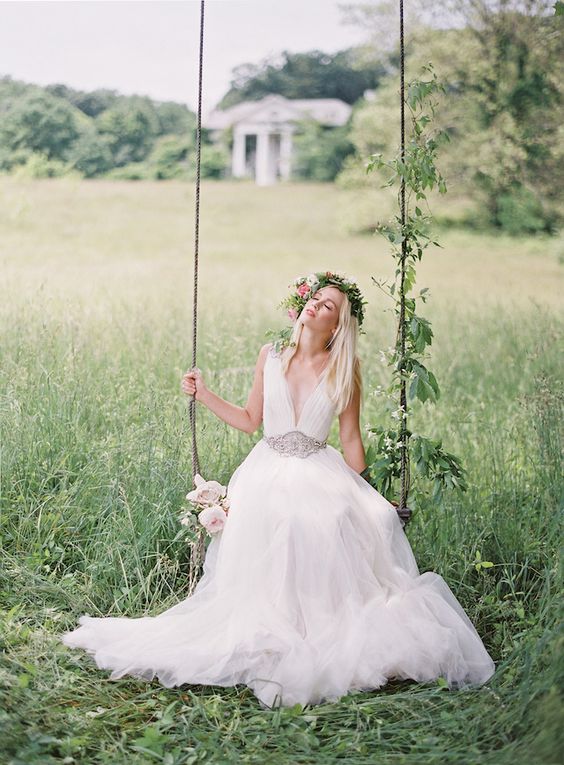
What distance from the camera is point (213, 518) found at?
308 centimetres

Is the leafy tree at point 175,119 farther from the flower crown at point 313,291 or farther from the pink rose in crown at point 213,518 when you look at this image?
the pink rose in crown at point 213,518

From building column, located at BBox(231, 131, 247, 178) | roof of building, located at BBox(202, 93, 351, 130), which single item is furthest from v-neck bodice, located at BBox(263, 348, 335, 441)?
building column, located at BBox(231, 131, 247, 178)

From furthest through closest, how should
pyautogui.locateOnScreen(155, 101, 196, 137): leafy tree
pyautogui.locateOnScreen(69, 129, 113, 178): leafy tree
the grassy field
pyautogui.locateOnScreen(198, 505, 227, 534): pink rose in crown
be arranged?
pyautogui.locateOnScreen(155, 101, 196, 137): leafy tree < pyautogui.locateOnScreen(69, 129, 113, 178): leafy tree < pyautogui.locateOnScreen(198, 505, 227, 534): pink rose in crown < the grassy field

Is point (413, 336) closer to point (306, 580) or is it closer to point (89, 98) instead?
point (306, 580)

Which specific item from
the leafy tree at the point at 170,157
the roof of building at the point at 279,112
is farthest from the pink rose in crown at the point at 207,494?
the roof of building at the point at 279,112

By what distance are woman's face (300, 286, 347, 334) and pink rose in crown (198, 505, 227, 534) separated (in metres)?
0.67

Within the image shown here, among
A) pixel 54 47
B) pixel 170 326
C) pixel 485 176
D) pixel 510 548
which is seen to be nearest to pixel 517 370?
pixel 170 326

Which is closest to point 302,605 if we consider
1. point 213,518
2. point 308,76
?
point 213,518

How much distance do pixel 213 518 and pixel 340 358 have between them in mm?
653

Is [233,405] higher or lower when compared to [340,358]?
lower

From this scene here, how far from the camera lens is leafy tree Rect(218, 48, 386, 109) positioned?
10.7 metres

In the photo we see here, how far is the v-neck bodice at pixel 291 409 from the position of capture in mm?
3100

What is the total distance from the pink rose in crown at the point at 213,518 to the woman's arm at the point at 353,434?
463mm

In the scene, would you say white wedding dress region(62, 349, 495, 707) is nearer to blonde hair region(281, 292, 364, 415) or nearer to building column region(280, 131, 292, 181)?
blonde hair region(281, 292, 364, 415)
